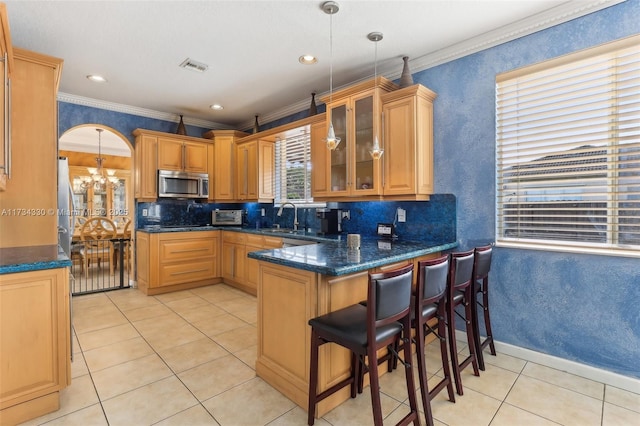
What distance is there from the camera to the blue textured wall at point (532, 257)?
217 centimetres

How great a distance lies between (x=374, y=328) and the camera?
150 cm

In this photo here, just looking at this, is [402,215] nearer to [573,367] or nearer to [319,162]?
[319,162]

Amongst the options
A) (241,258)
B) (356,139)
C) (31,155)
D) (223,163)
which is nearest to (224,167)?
(223,163)

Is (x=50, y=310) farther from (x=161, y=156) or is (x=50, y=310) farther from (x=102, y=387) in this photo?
(x=161, y=156)

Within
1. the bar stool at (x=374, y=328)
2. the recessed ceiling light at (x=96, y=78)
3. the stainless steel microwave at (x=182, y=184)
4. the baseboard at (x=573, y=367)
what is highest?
the recessed ceiling light at (x=96, y=78)

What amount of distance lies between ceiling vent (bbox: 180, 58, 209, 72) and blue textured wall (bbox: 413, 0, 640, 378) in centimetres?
228

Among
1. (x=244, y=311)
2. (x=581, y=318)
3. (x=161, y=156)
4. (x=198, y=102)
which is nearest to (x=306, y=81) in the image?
(x=198, y=102)

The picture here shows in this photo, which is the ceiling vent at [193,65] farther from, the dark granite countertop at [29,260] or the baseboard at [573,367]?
the baseboard at [573,367]

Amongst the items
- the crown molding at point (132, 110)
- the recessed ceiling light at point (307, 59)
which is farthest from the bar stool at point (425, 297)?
the crown molding at point (132, 110)

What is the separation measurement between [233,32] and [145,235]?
313cm

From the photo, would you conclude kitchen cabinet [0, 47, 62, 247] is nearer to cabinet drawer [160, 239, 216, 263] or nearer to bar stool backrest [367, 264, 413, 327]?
cabinet drawer [160, 239, 216, 263]

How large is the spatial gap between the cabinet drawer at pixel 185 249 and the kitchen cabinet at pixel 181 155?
1141 mm

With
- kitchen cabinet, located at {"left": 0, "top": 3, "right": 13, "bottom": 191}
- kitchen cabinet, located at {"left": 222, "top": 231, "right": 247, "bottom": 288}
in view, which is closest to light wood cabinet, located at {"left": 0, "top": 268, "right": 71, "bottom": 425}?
kitchen cabinet, located at {"left": 0, "top": 3, "right": 13, "bottom": 191}

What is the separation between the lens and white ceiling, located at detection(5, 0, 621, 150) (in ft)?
7.68
